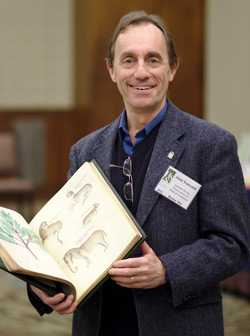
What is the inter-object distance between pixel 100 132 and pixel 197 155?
0.38 m

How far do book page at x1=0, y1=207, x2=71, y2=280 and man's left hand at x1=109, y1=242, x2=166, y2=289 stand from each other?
0.14 metres

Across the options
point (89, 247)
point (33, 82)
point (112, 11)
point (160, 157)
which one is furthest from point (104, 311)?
point (33, 82)

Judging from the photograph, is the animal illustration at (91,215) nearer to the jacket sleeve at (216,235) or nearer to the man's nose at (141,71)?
the jacket sleeve at (216,235)

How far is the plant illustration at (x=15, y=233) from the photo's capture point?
4.74 ft

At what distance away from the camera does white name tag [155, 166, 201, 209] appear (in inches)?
60.0

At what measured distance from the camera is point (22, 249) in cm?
142

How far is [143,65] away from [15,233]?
569 mm

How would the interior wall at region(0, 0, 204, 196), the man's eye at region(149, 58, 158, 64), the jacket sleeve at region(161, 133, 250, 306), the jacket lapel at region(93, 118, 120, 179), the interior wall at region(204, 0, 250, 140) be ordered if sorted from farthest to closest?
1. the interior wall at region(0, 0, 204, 196)
2. the interior wall at region(204, 0, 250, 140)
3. the jacket lapel at region(93, 118, 120, 179)
4. the man's eye at region(149, 58, 158, 64)
5. the jacket sleeve at region(161, 133, 250, 306)

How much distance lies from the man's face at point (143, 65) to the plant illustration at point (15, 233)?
0.46 m

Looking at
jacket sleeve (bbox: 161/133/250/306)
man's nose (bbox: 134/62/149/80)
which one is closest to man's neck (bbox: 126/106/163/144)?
man's nose (bbox: 134/62/149/80)

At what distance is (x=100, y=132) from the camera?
1.80 meters

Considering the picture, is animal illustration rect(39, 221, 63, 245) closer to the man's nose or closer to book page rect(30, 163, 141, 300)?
book page rect(30, 163, 141, 300)

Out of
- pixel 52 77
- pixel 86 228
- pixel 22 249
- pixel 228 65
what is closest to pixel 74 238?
pixel 86 228

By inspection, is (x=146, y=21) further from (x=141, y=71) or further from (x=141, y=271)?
(x=141, y=271)
